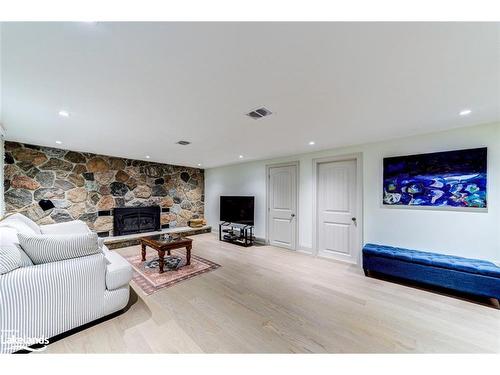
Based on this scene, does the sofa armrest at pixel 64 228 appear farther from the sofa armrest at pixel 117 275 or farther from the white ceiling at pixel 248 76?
the sofa armrest at pixel 117 275

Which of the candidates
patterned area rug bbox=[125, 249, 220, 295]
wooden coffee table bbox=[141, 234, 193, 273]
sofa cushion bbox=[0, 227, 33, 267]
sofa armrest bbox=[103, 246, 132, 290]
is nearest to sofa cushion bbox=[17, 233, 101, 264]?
sofa cushion bbox=[0, 227, 33, 267]

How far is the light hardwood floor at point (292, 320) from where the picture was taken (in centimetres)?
160

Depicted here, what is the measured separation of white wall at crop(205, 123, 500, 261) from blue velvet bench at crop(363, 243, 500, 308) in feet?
0.63

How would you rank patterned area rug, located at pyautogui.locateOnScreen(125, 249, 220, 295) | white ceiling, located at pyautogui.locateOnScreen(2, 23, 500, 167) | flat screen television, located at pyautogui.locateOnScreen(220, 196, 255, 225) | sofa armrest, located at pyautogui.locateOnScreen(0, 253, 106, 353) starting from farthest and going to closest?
flat screen television, located at pyautogui.locateOnScreen(220, 196, 255, 225) → patterned area rug, located at pyautogui.locateOnScreen(125, 249, 220, 295) → sofa armrest, located at pyautogui.locateOnScreen(0, 253, 106, 353) → white ceiling, located at pyautogui.locateOnScreen(2, 23, 500, 167)

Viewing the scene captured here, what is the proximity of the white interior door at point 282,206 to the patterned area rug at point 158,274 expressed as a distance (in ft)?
6.10

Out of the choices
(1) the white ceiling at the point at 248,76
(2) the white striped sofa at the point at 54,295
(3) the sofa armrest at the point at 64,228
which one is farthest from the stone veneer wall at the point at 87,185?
(2) the white striped sofa at the point at 54,295

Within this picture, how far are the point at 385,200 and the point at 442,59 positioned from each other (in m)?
2.41

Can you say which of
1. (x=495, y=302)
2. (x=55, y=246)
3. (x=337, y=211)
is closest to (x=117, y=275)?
(x=55, y=246)

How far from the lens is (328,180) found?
397 cm

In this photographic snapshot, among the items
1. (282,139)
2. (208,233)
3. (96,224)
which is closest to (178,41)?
(282,139)

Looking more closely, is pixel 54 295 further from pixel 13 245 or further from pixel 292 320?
pixel 292 320

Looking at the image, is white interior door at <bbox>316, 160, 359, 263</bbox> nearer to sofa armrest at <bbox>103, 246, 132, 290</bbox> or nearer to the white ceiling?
the white ceiling

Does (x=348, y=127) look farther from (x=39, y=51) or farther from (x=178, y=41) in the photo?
(x=39, y=51)

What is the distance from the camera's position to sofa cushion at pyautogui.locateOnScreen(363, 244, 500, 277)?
2239 millimetres
